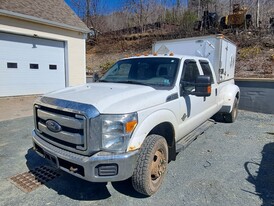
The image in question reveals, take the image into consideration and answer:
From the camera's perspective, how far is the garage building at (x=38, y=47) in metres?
9.45

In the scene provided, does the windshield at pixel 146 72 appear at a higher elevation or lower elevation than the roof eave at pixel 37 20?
lower

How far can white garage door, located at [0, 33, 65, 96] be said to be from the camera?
9.49m

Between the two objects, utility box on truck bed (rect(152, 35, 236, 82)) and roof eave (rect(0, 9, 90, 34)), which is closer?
utility box on truck bed (rect(152, 35, 236, 82))

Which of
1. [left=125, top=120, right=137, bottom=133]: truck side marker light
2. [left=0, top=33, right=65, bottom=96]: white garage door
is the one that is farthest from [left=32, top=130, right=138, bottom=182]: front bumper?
[left=0, top=33, right=65, bottom=96]: white garage door

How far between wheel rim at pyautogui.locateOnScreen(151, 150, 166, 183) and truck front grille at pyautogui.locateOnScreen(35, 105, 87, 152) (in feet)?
3.48

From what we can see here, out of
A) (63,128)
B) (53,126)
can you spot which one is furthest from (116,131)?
(53,126)

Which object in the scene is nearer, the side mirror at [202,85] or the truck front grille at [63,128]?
the truck front grille at [63,128]

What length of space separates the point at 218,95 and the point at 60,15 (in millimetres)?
10155

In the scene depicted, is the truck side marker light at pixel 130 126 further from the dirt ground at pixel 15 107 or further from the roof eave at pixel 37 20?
the roof eave at pixel 37 20

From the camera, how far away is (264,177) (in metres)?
3.50

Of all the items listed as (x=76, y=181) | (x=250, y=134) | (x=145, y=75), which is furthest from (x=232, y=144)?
(x=76, y=181)

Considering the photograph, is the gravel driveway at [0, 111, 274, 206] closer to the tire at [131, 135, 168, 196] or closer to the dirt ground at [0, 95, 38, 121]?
the tire at [131, 135, 168, 196]

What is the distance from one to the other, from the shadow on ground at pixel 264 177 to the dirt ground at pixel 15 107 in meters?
6.81

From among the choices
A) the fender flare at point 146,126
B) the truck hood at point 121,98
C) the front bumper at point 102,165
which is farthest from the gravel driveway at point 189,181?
the truck hood at point 121,98
